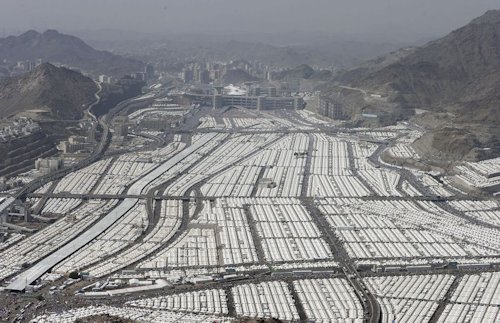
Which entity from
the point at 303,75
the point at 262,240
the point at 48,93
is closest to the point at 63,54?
the point at 303,75

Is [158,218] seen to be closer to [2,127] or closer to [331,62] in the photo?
[2,127]

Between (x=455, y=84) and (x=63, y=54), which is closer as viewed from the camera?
(x=455, y=84)

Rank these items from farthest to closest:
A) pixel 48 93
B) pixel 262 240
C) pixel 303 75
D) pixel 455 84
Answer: pixel 303 75
pixel 455 84
pixel 48 93
pixel 262 240

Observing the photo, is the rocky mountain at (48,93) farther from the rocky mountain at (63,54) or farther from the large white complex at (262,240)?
the rocky mountain at (63,54)

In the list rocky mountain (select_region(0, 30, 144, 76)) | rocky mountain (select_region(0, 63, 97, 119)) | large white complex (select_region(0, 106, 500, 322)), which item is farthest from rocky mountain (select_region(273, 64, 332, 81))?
large white complex (select_region(0, 106, 500, 322))

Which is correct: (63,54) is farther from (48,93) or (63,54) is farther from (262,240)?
(262,240)

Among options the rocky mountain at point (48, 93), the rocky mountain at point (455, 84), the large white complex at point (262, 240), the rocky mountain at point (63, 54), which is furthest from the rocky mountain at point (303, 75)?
the large white complex at point (262, 240)

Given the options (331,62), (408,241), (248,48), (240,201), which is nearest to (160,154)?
(240,201)
